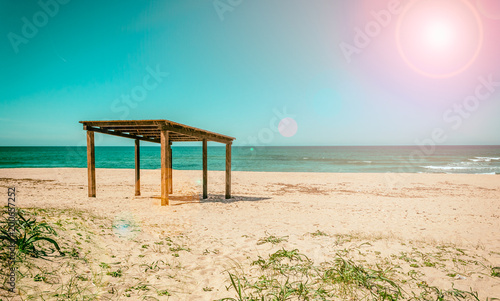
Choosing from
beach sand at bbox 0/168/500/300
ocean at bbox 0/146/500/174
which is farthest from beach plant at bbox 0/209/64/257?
ocean at bbox 0/146/500/174

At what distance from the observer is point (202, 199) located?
10742 mm

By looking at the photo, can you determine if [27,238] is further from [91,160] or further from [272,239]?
[91,160]

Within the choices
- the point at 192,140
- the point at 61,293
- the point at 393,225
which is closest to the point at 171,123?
the point at 192,140

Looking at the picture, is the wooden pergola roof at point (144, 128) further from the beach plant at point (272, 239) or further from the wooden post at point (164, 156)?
the beach plant at point (272, 239)

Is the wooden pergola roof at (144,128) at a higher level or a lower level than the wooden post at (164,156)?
higher

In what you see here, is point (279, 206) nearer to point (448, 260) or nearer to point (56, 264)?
point (448, 260)

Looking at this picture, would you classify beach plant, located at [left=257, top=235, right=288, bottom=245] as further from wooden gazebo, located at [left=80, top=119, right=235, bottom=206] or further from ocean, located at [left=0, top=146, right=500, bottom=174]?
ocean, located at [left=0, top=146, right=500, bottom=174]

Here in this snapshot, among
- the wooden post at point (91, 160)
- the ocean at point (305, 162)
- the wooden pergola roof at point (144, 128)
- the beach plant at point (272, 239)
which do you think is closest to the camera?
the beach plant at point (272, 239)

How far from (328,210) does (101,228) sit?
7332 millimetres

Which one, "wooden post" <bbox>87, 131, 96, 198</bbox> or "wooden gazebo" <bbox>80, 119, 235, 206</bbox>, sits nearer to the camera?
"wooden gazebo" <bbox>80, 119, 235, 206</bbox>

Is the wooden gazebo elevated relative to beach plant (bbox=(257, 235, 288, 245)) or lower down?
elevated

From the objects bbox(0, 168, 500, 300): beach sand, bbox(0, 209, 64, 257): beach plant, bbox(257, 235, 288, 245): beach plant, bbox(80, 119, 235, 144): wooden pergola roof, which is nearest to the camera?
bbox(0, 209, 64, 257): beach plant

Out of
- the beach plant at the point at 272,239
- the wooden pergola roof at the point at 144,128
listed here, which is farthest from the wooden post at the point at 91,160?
the beach plant at the point at 272,239

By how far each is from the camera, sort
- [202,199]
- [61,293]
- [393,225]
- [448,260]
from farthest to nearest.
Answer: [202,199] → [393,225] → [448,260] → [61,293]
